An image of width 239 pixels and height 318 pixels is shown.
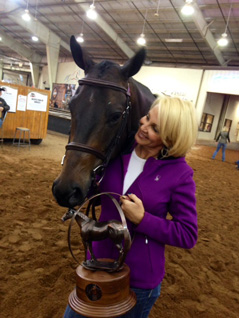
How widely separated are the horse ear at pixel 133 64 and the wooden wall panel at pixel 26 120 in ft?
24.3

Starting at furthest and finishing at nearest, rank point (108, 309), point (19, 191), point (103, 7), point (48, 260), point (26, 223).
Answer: point (103, 7)
point (19, 191)
point (26, 223)
point (48, 260)
point (108, 309)

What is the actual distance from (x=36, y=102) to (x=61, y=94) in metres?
11.2

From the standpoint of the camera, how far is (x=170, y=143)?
1.11m

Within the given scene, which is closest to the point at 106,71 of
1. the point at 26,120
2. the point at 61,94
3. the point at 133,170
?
the point at 133,170

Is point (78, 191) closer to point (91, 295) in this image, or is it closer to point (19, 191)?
point (91, 295)

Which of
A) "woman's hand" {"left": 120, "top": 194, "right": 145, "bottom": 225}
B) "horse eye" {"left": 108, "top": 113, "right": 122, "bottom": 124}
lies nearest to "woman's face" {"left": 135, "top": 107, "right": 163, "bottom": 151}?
"horse eye" {"left": 108, "top": 113, "right": 122, "bottom": 124}

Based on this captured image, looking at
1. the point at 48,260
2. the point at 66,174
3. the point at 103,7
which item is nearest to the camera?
the point at 66,174

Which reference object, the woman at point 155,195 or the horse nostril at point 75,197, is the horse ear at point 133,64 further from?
the horse nostril at point 75,197

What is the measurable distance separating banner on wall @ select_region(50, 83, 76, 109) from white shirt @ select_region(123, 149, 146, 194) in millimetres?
18365

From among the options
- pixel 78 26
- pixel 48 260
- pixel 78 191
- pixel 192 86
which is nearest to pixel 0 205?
pixel 48 260

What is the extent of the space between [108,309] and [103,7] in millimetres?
14874

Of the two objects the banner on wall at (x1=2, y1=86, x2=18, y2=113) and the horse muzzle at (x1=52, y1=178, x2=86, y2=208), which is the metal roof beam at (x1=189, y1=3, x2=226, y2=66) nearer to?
the banner on wall at (x1=2, y1=86, x2=18, y2=113)

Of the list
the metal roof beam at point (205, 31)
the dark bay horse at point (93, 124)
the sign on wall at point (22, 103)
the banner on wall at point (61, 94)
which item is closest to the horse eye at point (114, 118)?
the dark bay horse at point (93, 124)

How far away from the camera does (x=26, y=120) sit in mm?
8570
